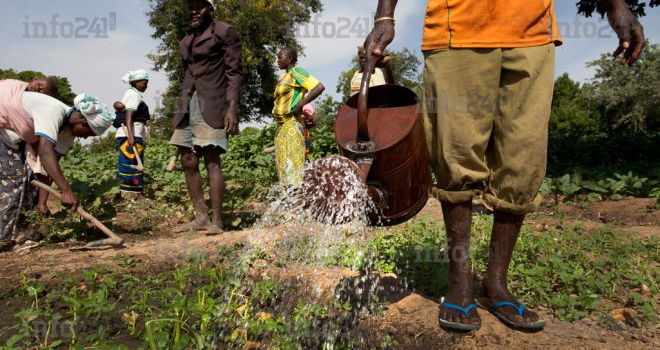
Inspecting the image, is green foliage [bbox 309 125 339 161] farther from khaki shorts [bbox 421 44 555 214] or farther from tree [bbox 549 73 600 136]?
tree [bbox 549 73 600 136]

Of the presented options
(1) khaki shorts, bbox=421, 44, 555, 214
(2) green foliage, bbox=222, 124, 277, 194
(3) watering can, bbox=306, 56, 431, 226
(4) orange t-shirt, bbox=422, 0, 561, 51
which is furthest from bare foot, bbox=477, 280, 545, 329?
(2) green foliage, bbox=222, 124, 277, 194

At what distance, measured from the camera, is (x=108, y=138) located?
2388cm

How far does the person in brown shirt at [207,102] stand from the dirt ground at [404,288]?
0.47 metres

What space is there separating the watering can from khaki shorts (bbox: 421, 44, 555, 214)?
0.11m

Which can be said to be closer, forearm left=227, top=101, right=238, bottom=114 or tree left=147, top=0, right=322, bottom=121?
forearm left=227, top=101, right=238, bottom=114

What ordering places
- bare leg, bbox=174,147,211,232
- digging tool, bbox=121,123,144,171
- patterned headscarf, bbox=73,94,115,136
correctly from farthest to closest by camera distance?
digging tool, bbox=121,123,144,171
bare leg, bbox=174,147,211,232
patterned headscarf, bbox=73,94,115,136

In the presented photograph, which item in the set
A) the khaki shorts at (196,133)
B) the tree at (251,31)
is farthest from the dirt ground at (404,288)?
the tree at (251,31)

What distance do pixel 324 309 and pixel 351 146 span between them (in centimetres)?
88

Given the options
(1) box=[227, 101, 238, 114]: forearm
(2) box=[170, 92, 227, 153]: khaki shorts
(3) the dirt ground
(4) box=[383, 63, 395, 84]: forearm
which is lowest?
(3) the dirt ground

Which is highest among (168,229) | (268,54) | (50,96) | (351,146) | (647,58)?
(647,58)

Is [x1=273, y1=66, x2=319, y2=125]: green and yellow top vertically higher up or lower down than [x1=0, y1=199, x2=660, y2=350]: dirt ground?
higher up

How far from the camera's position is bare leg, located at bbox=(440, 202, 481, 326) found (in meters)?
2.02

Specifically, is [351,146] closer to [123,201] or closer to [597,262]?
[597,262]

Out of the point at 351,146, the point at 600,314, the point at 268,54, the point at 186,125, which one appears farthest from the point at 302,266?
the point at 268,54
